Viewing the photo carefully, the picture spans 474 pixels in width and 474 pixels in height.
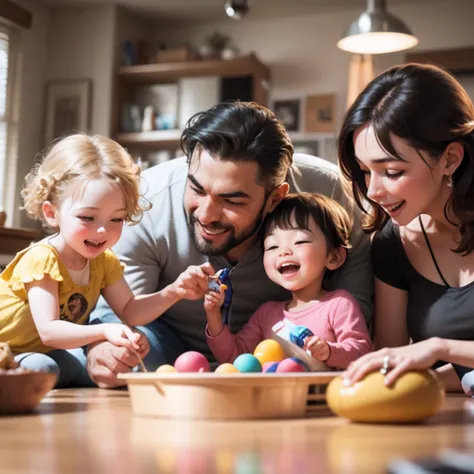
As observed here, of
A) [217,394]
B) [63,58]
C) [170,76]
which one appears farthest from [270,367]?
[63,58]

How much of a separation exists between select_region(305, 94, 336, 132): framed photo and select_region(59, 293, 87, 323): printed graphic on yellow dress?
435cm

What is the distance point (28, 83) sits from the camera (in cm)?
599

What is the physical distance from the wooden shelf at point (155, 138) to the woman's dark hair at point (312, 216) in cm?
411

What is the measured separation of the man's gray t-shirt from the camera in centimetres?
192

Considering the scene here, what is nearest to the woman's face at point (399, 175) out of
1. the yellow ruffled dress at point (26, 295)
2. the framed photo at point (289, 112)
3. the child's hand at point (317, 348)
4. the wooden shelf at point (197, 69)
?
the child's hand at point (317, 348)

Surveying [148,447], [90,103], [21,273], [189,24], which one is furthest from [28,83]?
[148,447]

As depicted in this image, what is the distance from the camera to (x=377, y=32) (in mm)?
3756

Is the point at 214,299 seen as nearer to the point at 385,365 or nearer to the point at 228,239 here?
the point at 228,239

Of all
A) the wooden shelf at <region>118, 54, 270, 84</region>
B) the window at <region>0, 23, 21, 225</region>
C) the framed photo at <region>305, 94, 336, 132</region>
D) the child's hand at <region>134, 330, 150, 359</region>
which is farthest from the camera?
the framed photo at <region>305, 94, 336, 132</region>

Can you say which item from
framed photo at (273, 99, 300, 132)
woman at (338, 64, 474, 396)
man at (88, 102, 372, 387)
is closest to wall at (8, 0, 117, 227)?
framed photo at (273, 99, 300, 132)

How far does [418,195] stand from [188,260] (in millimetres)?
677

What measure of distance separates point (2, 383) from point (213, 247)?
2.66 feet

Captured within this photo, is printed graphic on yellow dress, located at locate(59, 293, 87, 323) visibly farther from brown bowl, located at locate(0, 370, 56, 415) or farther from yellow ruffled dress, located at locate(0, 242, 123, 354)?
brown bowl, located at locate(0, 370, 56, 415)

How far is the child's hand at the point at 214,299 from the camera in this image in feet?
5.52
